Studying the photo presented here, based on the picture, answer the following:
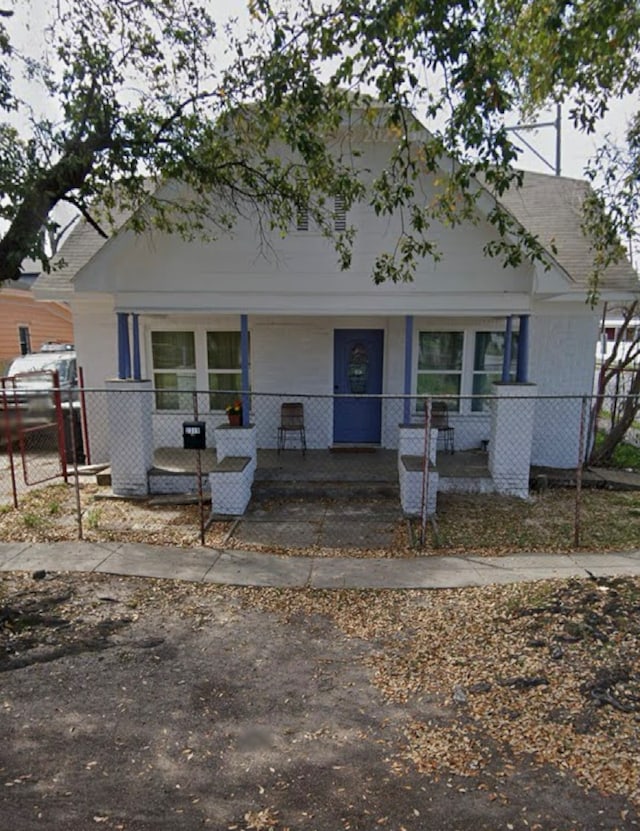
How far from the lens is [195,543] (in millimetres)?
6504

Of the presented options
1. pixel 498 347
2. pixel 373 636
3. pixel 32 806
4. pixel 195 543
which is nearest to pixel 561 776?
pixel 373 636

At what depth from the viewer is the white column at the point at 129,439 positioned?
323 inches

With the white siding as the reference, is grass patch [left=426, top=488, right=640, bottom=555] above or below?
below

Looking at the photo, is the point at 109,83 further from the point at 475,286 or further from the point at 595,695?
the point at 595,695

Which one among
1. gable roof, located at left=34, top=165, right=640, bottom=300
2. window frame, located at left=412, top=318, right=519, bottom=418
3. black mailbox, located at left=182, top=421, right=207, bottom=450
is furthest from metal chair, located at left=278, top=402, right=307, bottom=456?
gable roof, located at left=34, top=165, right=640, bottom=300

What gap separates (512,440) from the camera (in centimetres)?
823

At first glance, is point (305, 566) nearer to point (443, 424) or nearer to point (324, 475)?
point (324, 475)

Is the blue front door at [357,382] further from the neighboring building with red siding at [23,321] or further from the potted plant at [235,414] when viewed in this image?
the neighboring building with red siding at [23,321]

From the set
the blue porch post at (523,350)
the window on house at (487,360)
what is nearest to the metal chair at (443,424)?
the window on house at (487,360)

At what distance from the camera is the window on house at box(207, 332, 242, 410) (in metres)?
10.0

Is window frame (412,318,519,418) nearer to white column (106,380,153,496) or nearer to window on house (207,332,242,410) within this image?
window on house (207,332,242,410)

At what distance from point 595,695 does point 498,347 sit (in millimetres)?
7450

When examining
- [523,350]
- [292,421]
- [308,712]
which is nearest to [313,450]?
[292,421]

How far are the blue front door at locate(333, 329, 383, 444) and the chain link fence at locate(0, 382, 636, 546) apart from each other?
0.03 m
